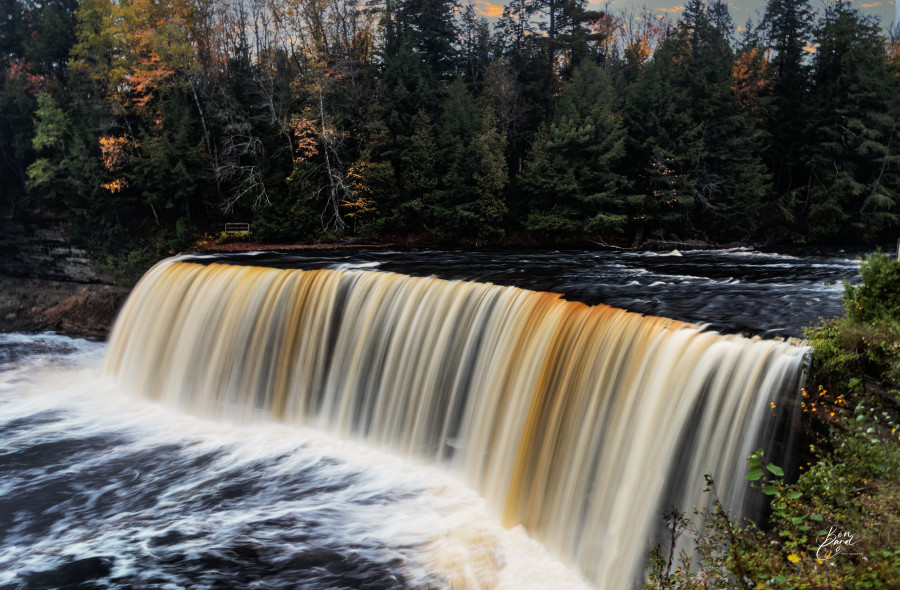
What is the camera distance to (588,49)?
117 ft

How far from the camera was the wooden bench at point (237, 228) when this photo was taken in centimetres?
2600

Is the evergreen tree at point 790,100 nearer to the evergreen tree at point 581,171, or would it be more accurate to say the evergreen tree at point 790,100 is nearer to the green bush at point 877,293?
the evergreen tree at point 581,171

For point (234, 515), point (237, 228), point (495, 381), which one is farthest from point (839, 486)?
point (237, 228)

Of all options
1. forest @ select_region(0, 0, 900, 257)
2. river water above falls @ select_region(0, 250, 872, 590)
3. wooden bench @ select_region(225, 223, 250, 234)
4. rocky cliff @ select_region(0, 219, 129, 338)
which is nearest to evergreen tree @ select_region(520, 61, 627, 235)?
forest @ select_region(0, 0, 900, 257)

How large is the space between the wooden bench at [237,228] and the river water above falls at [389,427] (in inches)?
423

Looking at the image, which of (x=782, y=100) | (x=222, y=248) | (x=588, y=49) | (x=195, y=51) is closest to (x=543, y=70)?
(x=588, y=49)

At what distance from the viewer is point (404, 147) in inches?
1059

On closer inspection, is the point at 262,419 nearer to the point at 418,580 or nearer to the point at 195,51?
the point at 418,580

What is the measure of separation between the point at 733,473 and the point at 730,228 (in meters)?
23.4

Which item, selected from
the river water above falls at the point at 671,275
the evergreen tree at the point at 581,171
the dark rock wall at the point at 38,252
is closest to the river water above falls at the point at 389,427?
the river water above falls at the point at 671,275

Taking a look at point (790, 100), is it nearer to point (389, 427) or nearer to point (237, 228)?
point (237, 228)

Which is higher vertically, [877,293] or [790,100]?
[790,100]

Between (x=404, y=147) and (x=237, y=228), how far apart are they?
8370mm

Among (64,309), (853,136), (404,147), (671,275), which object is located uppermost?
(853,136)
